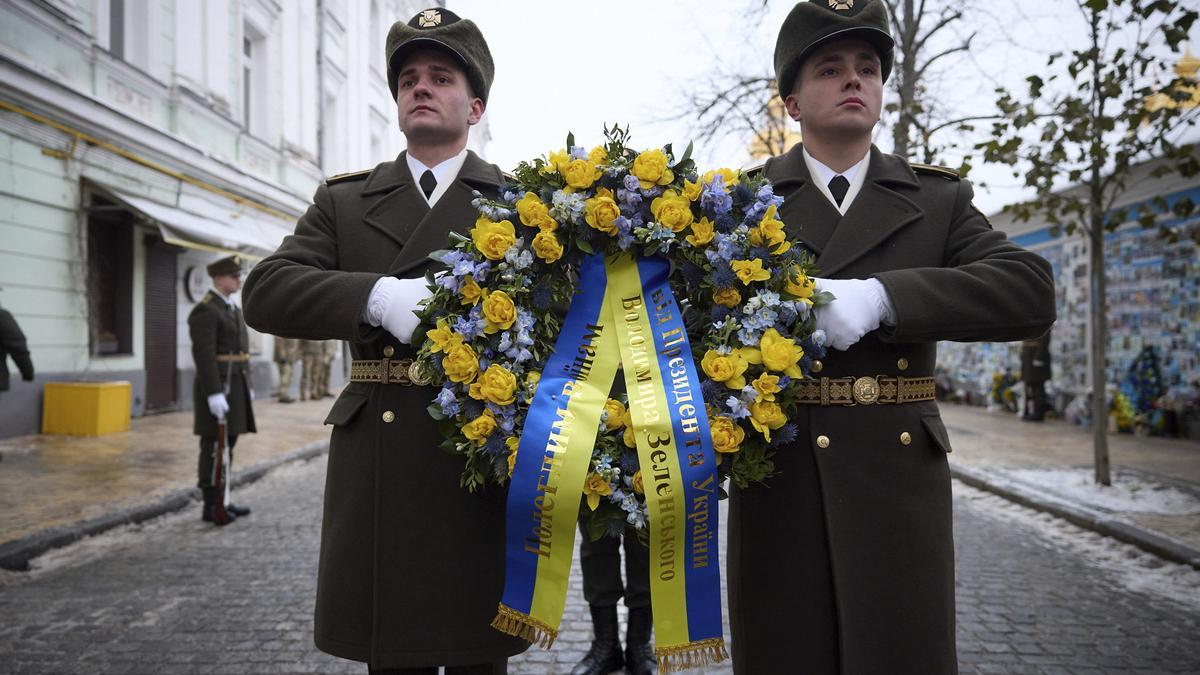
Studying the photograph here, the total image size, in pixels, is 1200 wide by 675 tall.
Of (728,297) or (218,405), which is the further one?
(218,405)

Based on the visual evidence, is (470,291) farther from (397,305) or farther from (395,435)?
(395,435)

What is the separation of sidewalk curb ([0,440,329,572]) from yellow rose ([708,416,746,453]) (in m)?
4.96

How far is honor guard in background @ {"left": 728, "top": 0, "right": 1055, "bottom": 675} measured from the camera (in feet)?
6.36

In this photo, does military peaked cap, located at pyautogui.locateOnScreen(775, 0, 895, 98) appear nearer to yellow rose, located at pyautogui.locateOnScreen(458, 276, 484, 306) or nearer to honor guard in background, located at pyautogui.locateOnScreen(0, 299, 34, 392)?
yellow rose, located at pyautogui.locateOnScreen(458, 276, 484, 306)

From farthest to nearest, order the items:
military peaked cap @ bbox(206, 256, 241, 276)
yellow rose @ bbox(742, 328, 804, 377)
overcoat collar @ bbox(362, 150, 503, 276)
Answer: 1. military peaked cap @ bbox(206, 256, 241, 276)
2. overcoat collar @ bbox(362, 150, 503, 276)
3. yellow rose @ bbox(742, 328, 804, 377)

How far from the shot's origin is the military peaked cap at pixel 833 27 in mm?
2131

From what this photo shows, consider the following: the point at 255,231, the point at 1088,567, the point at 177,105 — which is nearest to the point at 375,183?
the point at 1088,567

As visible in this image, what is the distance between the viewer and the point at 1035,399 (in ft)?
Answer: 46.3

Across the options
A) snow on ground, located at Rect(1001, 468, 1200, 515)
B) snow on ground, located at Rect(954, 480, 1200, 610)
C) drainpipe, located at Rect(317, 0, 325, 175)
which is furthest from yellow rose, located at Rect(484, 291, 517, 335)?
drainpipe, located at Rect(317, 0, 325, 175)

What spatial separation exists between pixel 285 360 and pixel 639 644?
45.4 ft

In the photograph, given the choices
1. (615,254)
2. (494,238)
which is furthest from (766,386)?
(494,238)

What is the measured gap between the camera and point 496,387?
6.01 ft

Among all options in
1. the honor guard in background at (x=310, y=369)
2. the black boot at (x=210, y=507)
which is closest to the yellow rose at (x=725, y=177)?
the black boot at (x=210, y=507)

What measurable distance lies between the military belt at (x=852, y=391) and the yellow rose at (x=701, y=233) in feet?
1.51
